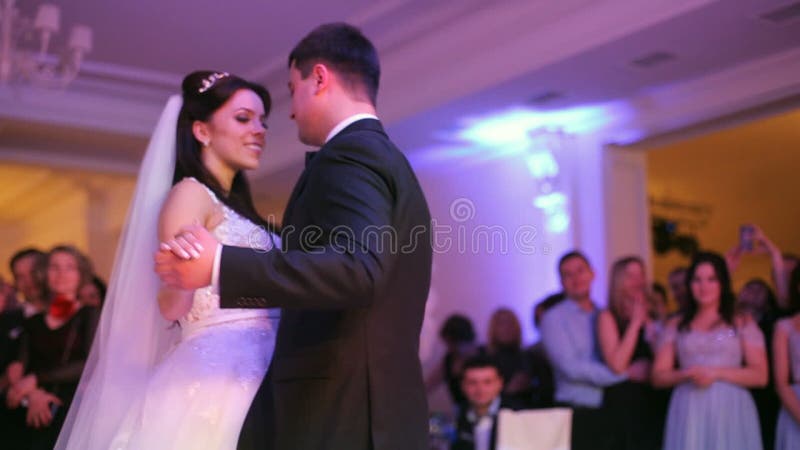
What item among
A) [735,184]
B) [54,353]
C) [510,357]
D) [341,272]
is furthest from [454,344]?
[341,272]

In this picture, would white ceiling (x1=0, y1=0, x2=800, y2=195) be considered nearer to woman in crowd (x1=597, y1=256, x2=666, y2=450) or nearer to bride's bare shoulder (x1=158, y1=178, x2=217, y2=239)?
Answer: woman in crowd (x1=597, y1=256, x2=666, y2=450)

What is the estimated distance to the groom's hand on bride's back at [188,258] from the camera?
64.2 inches

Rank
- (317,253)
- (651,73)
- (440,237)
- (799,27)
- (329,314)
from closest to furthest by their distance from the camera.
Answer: (317,253)
(329,314)
(799,27)
(651,73)
(440,237)

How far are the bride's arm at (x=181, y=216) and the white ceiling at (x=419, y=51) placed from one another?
303cm

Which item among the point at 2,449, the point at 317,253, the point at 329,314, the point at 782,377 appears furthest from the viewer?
the point at 2,449

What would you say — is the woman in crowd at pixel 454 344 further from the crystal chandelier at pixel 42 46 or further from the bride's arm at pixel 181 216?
the bride's arm at pixel 181 216

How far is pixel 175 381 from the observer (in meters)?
2.36

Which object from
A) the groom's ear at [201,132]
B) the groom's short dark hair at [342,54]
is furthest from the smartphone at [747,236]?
the groom's short dark hair at [342,54]

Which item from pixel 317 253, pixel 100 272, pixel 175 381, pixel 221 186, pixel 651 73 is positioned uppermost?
pixel 651 73

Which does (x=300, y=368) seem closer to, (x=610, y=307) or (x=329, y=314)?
(x=329, y=314)

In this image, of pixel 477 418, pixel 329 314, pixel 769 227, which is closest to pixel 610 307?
pixel 477 418

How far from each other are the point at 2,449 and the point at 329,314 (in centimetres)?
349

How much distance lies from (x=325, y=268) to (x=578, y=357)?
3583 millimetres

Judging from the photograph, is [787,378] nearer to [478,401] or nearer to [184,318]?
[478,401]
